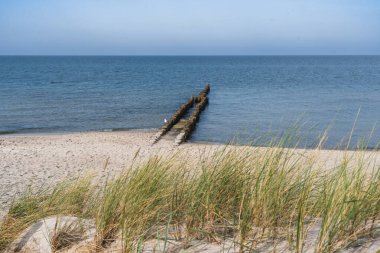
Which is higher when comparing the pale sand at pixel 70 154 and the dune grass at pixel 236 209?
the dune grass at pixel 236 209

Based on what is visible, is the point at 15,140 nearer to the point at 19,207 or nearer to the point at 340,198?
the point at 19,207

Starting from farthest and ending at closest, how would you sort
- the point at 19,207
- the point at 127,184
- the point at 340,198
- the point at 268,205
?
the point at 19,207 < the point at 127,184 < the point at 268,205 < the point at 340,198

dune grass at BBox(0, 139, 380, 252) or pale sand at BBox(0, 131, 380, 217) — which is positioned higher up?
dune grass at BBox(0, 139, 380, 252)

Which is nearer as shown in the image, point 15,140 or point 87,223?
point 87,223

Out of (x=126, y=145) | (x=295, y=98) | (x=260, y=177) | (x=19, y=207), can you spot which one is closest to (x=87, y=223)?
(x=19, y=207)

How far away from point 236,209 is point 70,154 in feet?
38.1

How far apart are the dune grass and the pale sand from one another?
4626 millimetres

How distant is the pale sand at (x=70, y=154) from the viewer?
37.3 ft

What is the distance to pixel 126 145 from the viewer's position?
1716 cm

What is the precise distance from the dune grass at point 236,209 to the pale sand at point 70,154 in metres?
4.63

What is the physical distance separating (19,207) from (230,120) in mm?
20426

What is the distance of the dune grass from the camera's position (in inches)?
141

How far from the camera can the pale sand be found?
1136 cm

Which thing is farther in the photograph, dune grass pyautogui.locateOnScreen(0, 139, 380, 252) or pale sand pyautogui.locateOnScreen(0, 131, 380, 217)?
pale sand pyautogui.locateOnScreen(0, 131, 380, 217)
